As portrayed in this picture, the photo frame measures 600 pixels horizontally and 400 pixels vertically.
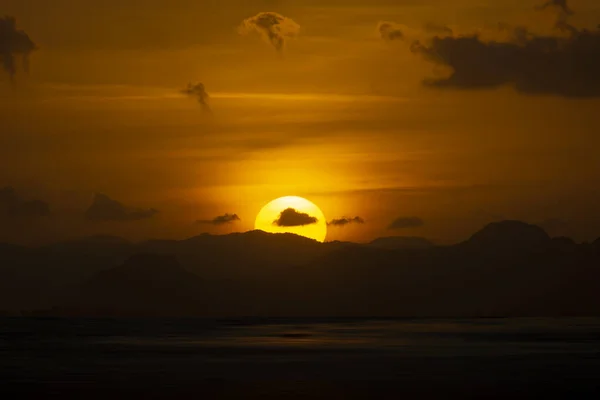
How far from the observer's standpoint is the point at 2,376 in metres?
110

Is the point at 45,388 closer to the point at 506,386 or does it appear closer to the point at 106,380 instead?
the point at 106,380

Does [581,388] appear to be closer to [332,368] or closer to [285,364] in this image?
[332,368]

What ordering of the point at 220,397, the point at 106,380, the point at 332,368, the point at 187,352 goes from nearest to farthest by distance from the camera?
the point at 220,397 → the point at 106,380 → the point at 332,368 → the point at 187,352

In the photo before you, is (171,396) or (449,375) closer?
(171,396)

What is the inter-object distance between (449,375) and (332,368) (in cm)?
1541

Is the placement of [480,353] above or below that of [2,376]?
above

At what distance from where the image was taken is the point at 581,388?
315 feet

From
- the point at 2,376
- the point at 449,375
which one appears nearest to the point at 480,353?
the point at 449,375

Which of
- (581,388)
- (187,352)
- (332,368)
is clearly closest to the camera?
(581,388)

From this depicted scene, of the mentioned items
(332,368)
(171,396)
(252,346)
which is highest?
(252,346)

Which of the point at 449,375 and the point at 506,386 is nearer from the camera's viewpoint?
the point at 506,386

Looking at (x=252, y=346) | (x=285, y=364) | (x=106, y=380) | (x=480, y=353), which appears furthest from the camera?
(x=252, y=346)

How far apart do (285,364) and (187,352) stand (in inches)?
1437

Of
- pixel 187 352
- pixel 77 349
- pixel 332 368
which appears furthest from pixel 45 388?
pixel 77 349
